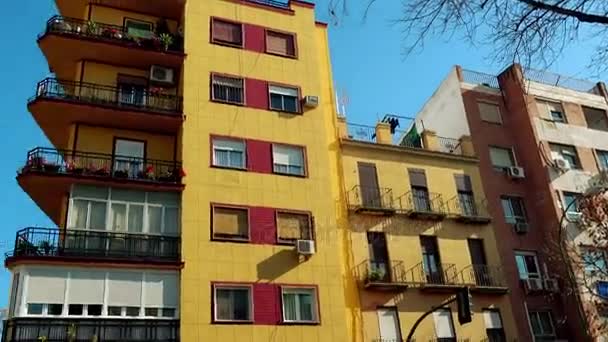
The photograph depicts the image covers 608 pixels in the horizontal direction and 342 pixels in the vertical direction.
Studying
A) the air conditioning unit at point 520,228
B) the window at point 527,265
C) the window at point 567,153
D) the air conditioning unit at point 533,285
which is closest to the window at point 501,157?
the window at point 567,153

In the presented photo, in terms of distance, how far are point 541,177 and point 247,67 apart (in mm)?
15060

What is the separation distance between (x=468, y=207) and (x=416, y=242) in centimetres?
372

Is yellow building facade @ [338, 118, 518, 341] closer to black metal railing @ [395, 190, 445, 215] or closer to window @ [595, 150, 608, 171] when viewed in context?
black metal railing @ [395, 190, 445, 215]

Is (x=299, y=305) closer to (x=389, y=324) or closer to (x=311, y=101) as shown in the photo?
(x=389, y=324)

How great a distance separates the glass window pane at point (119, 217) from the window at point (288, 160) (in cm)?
579

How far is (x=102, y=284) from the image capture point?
17984 mm

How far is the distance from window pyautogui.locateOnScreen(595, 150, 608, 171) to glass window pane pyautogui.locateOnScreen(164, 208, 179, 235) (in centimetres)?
2242

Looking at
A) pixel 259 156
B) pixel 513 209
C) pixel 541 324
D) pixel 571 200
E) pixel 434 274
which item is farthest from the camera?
pixel 571 200

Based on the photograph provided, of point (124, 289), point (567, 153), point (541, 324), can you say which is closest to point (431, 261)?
point (541, 324)

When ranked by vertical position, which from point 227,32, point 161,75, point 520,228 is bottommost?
point 520,228

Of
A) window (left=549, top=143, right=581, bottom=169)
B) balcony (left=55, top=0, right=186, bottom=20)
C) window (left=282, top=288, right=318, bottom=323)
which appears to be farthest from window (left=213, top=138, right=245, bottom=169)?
window (left=549, top=143, right=581, bottom=169)

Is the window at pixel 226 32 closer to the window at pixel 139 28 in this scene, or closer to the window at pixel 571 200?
the window at pixel 139 28

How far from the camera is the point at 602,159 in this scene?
30922mm

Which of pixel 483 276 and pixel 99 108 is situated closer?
pixel 99 108
